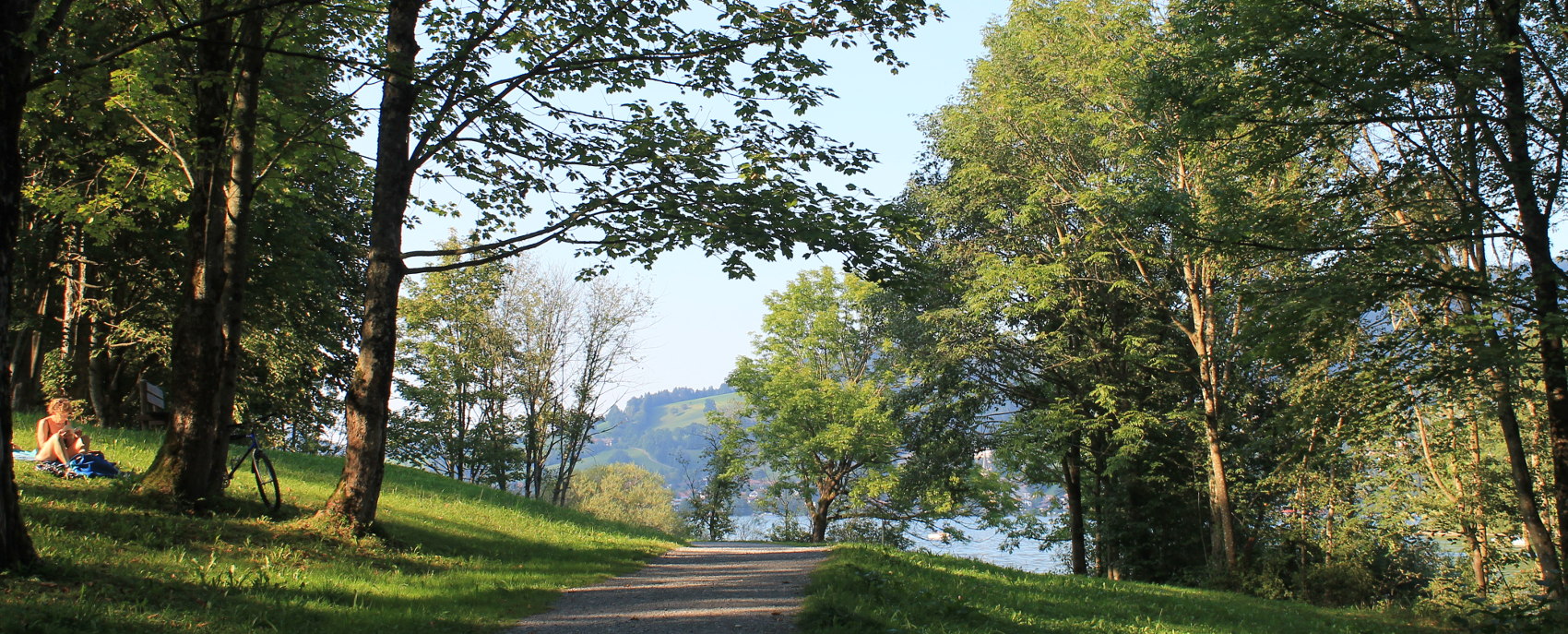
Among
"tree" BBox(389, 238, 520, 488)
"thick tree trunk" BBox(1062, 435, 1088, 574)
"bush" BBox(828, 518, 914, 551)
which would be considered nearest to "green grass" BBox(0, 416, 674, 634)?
"thick tree trunk" BBox(1062, 435, 1088, 574)

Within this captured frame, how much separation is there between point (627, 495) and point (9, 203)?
7541cm

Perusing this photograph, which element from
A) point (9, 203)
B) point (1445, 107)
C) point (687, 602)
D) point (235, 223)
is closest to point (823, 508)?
point (1445, 107)

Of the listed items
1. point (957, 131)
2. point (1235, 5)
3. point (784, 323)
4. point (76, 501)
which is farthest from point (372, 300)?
point (784, 323)

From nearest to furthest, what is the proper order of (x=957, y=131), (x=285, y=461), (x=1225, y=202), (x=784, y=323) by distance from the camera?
(x=1225, y=202), (x=285, y=461), (x=957, y=131), (x=784, y=323)

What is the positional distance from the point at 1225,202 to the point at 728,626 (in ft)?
37.7

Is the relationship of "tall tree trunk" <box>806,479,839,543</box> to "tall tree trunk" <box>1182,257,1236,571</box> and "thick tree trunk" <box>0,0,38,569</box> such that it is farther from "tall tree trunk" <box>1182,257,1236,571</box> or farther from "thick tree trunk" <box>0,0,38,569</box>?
"thick tree trunk" <box>0,0,38,569</box>

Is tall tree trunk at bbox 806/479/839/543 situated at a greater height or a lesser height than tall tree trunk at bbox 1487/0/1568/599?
lesser

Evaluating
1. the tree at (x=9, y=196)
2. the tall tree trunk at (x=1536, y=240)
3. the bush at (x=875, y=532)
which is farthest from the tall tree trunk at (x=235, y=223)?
the bush at (x=875, y=532)

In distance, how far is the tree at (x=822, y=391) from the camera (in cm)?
3238

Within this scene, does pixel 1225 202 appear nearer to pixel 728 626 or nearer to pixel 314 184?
pixel 728 626

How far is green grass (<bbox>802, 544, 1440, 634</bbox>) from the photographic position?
7.18 metres

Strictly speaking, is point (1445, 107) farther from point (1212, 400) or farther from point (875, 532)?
point (875, 532)

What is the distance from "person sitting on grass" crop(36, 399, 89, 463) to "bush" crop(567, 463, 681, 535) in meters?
55.7

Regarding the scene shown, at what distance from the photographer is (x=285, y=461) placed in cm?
1631
